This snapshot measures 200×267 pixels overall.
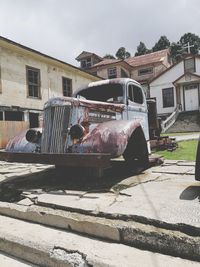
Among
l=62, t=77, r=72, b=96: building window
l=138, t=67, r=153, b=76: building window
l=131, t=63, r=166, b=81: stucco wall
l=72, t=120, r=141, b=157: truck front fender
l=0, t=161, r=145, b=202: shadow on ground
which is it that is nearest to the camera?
l=72, t=120, r=141, b=157: truck front fender

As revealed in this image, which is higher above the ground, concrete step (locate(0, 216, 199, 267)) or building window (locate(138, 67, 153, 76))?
building window (locate(138, 67, 153, 76))

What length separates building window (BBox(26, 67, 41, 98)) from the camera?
55.9ft

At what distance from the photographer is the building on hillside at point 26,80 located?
1528 cm

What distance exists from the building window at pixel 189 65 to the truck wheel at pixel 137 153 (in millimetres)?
27721

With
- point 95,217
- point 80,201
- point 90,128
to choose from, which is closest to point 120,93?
point 90,128

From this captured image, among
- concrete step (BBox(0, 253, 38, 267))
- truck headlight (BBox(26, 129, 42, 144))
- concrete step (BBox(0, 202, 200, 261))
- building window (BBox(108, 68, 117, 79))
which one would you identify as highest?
building window (BBox(108, 68, 117, 79))

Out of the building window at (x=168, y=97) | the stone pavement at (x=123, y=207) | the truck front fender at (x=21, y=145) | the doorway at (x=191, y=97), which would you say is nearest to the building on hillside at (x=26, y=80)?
the truck front fender at (x=21, y=145)

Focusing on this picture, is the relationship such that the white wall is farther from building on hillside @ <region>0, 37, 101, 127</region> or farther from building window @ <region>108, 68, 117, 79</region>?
building on hillside @ <region>0, 37, 101, 127</region>

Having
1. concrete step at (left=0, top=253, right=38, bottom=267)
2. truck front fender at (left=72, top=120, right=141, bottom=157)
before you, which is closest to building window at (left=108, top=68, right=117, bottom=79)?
truck front fender at (left=72, top=120, right=141, bottom=157)

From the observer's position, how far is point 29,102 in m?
16.8

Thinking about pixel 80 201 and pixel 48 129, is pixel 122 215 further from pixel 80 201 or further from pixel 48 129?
pixel 48 129

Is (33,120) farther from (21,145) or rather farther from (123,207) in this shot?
(123,207)

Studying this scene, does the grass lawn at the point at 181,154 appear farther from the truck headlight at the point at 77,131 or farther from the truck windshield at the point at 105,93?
the truck headlight at the point at 77,131

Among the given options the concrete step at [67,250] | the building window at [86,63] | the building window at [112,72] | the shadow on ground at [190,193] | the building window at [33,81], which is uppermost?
the building window at [86,63]
